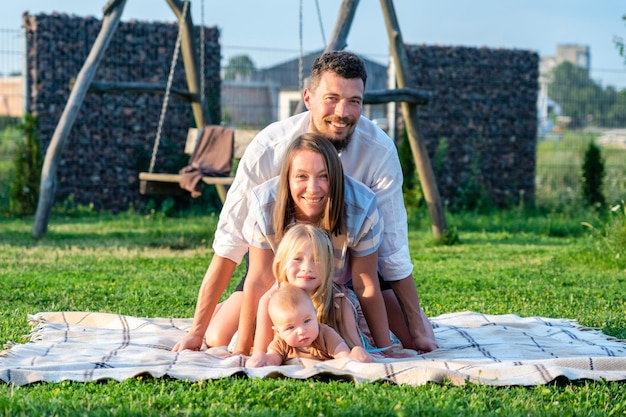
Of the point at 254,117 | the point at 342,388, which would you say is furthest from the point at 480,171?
the point at 342,388

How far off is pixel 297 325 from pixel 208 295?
59cm

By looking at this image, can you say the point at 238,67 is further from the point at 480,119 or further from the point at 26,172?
the point at 480,119

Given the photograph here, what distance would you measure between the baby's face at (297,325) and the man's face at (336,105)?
77 cm

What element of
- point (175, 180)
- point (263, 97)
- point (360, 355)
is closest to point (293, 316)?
point (360, 355)

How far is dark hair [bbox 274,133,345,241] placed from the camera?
3932 mm

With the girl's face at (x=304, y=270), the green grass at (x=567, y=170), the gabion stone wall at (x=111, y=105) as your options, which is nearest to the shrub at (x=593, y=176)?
the green grass at (x=567, y=170)

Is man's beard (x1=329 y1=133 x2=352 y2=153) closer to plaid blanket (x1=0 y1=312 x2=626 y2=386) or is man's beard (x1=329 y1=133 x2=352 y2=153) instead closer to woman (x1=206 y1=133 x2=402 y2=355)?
woman (x1=206 y1=133 x2=402 y2=355)

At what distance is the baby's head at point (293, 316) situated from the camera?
3.82 m

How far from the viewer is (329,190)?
396 cm

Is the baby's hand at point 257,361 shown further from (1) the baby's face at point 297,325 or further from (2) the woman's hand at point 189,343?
(2) the woman's hand at point 189,343

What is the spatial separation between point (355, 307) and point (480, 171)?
32.4 feet

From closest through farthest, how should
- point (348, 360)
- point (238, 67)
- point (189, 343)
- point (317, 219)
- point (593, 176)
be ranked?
point (348, 360) → point (317, 219) → point (189, 343) → point (238, 67) → point (593, 176)

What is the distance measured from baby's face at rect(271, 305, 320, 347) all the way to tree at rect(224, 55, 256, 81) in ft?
30.1

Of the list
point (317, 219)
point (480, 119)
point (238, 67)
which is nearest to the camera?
point (317, 219)
